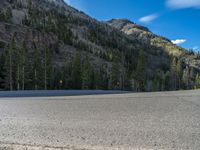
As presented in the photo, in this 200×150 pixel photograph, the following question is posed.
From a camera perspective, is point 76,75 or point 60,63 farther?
point 60,63

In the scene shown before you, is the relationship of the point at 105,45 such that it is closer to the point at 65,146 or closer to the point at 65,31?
the point at 65,31

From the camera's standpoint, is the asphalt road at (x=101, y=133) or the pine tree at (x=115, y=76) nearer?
the asphalt road at (x=101, y=133)

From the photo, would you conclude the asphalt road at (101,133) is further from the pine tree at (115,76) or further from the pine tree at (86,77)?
the pine tree at (115,76)

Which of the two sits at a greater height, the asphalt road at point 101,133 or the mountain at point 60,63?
the mountain at point 60,63

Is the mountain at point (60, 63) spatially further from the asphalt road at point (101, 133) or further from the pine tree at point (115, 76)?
the asphalt road at point (101, 133)

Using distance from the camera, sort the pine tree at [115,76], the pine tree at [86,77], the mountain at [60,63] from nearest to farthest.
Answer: the mountain at [60,63], the pine tree at [86,77], the pine tree at [115,76]

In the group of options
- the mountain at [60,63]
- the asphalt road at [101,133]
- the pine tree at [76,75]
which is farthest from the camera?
the pine tree at [76,75]

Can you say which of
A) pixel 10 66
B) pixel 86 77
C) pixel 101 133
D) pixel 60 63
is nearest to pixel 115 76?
pixel 86 77

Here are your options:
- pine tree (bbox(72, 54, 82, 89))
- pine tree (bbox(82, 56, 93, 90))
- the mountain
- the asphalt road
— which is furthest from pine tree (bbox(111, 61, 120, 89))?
the asphalt road

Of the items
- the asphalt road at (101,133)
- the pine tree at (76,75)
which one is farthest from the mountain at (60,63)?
the asphalt road at (101,133)

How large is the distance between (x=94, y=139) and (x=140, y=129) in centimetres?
156

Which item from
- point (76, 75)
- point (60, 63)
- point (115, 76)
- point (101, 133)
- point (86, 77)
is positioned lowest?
point (101, 133)

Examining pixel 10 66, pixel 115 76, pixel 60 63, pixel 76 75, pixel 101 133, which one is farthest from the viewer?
pixel 60 63

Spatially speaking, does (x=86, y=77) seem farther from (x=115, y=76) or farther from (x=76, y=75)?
(x=115, y=76)
